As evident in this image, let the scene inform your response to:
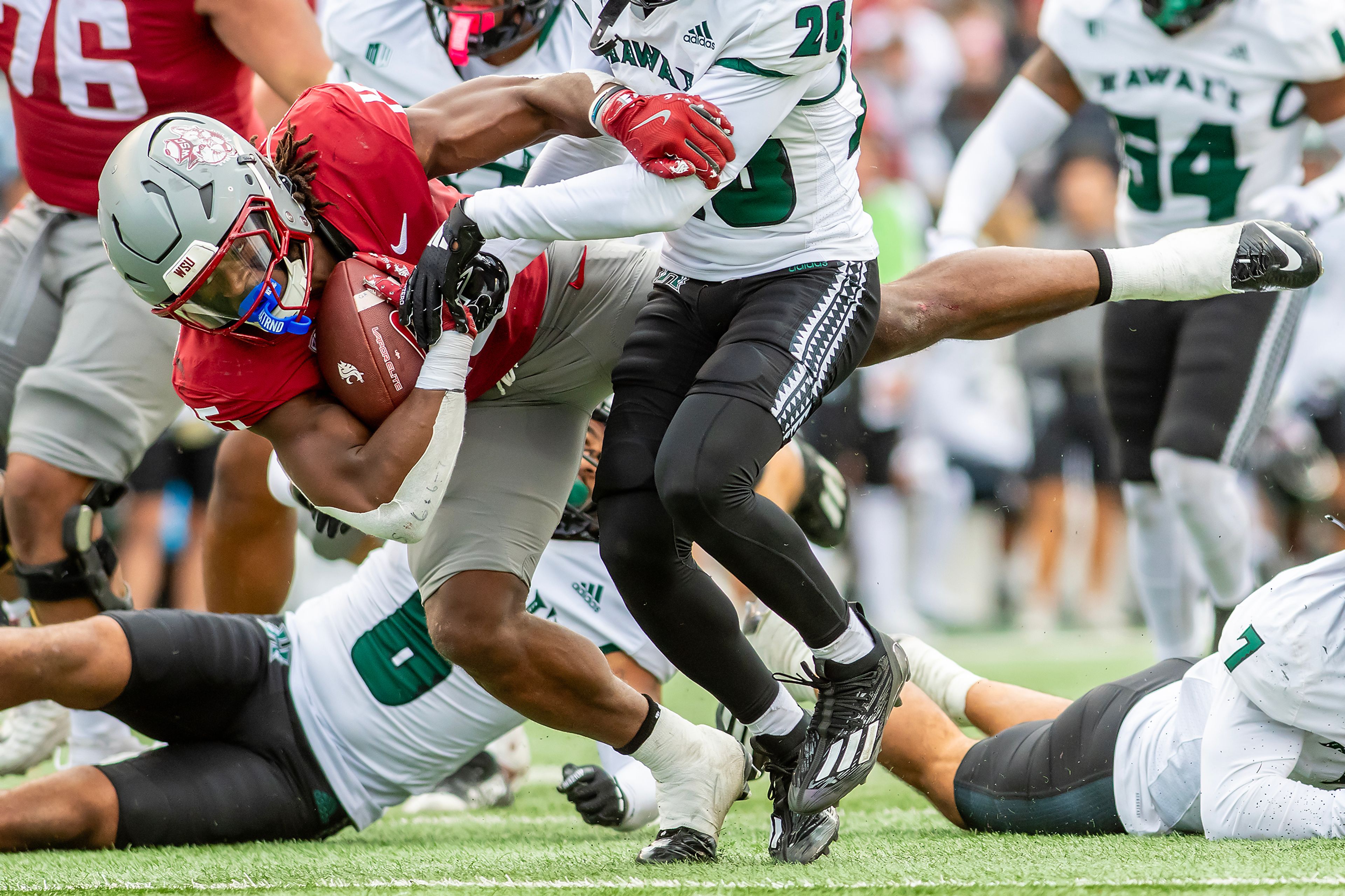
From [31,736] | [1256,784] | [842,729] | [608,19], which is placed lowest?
[31,736]

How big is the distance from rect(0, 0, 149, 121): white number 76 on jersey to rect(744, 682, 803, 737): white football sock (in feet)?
7.32

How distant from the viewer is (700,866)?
2.73m

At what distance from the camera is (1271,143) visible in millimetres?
4344

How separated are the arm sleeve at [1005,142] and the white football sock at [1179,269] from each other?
52.5 inches

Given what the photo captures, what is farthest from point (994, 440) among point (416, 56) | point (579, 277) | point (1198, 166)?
point (579, 277)

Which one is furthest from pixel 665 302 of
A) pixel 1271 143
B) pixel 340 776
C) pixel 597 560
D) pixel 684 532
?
pixel 1271 143

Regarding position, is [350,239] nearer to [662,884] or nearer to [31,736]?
[662,884]

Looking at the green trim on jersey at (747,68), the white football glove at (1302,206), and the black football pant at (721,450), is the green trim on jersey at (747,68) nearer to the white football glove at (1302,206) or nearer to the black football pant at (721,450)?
the black football pant at (721,450)

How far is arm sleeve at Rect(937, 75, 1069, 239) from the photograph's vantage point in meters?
4.50

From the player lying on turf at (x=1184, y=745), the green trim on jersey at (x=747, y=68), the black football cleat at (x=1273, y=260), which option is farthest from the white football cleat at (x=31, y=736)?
the black football cleat at (x=1273, y=260)

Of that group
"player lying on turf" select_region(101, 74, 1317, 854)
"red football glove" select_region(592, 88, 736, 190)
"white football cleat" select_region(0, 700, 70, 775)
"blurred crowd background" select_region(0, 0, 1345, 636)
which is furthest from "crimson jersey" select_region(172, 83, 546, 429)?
"blurred crowd background" select_region(0, 0, 1345, 636)

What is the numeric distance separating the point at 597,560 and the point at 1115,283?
126cm

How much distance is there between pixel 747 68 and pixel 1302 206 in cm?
203

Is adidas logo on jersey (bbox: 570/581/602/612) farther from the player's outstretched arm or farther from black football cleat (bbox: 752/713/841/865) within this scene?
the player's outstretched arm
